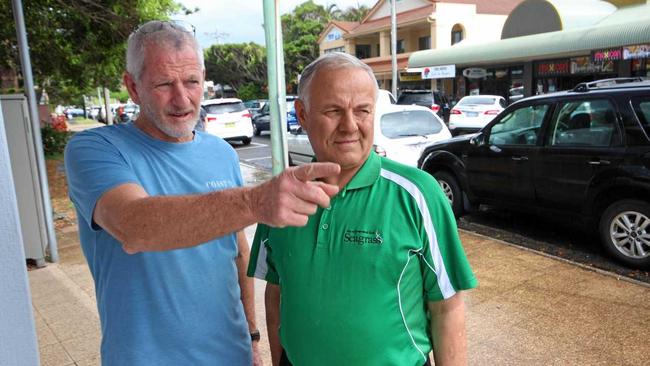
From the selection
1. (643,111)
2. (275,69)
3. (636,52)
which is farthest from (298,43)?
(275,69)

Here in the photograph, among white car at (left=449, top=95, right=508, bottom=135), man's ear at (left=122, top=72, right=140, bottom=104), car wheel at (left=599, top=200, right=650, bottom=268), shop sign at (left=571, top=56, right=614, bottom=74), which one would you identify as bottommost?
car wheel at (left=599, top=200, right=650, bottom=268)

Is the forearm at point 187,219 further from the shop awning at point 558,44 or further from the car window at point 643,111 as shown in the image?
the shop awning at point 558,44

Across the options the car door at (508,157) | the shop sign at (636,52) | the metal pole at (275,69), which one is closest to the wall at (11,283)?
the metal pole at (275,69)

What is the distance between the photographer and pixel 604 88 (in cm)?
568

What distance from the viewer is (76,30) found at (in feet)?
39.5

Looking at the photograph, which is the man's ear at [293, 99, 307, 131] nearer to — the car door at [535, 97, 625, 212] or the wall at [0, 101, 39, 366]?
the wall at [0, 101, 39, 366]

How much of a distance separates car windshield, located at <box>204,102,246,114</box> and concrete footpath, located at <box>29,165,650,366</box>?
1233 cm

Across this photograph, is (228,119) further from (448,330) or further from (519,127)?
(448,330)

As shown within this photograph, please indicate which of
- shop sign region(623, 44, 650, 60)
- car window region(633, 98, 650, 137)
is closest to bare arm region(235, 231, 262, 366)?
car window region(633, 98, 650, 137)

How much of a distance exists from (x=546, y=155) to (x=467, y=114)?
1160cm

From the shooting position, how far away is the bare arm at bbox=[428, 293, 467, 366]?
1.71m

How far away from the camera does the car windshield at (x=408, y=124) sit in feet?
27.3

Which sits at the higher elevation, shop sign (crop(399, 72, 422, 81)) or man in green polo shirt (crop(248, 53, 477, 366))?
shop sign (crop(399, 72, 422, 81))

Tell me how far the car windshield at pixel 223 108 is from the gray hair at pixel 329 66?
1630 cm
